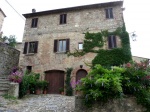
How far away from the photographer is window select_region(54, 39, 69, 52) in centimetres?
1289

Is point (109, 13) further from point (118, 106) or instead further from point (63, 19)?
point (118, 106)

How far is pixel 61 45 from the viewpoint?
516 inches

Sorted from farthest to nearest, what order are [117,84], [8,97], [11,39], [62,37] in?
1. [11,39]
2. [62,37]
3. [8,97]
4. [117,84]

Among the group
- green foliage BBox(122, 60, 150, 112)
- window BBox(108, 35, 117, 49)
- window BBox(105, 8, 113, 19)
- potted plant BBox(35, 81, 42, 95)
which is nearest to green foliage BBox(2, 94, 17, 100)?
potted plant BBox(35, 81, 42, 95)

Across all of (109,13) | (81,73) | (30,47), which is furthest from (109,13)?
(30,47)

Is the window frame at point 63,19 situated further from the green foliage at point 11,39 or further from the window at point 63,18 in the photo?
the green foliage at point 11,39

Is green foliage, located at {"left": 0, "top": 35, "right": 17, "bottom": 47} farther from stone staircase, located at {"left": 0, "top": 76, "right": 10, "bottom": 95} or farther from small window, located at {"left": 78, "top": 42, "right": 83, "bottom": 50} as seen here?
small window, located at {"left": 78, "top": 42, "right": 83, "bottom": 50}

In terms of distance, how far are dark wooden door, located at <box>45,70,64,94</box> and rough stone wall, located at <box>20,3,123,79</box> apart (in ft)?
1.54

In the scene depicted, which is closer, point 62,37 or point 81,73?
point 81,73

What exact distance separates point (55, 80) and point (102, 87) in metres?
7.92

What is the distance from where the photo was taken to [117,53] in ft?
37.8

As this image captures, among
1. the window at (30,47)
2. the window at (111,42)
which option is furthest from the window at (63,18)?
the window at (111,42)

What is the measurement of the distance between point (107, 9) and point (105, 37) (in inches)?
114

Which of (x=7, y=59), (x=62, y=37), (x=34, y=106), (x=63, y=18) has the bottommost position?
(x=34, y=106)
